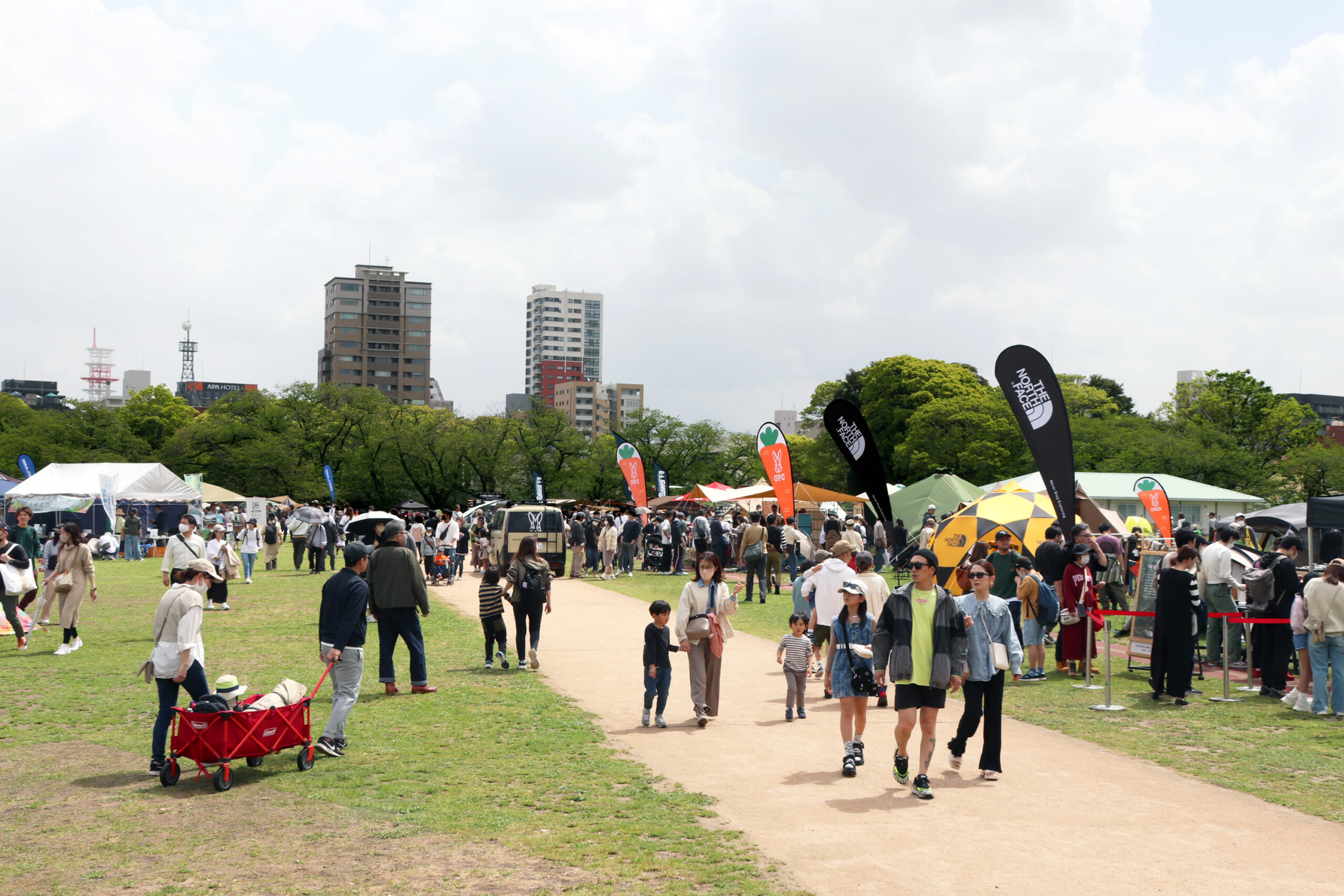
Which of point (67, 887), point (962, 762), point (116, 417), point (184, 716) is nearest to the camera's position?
point (67, 887)

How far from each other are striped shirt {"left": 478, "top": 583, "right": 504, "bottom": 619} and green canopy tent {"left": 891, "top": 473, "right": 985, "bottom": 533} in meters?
19.7

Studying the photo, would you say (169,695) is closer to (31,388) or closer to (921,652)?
(921,652)

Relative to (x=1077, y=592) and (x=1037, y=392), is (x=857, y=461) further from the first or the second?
(x=1077, y=592)

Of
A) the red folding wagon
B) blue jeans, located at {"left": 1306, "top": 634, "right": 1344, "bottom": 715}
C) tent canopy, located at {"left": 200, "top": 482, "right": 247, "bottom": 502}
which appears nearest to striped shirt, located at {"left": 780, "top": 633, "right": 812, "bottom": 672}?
the red folding wagon

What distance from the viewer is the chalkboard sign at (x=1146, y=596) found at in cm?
1338

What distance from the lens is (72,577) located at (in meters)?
13.3

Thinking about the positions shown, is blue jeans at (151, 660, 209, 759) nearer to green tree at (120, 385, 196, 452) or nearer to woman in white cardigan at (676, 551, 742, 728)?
woman in white cardigan at (676, 551, 742, 728)

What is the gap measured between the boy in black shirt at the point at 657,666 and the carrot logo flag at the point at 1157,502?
70.4ft

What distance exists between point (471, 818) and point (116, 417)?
6566 cm

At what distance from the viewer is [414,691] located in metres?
10.7

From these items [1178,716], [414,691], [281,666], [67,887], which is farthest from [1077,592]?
[67,887]

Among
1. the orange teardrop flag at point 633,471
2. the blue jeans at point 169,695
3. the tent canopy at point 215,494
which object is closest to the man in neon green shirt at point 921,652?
the blue jeans at point 169,695


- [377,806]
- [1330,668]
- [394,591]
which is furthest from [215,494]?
[1330,668]

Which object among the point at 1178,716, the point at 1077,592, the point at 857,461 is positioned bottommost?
the point at 1178,716
